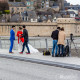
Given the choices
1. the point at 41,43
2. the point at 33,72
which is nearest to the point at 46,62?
the point at 33,72

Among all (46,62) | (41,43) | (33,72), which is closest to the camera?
(33,72)

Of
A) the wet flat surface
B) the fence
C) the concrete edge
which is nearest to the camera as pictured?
the wet flat surface

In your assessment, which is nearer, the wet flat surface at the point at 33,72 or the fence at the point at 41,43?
the wet flat surface at the point at 33,72

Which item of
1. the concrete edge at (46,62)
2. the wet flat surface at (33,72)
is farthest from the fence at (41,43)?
the wet flat surface at (33,72)

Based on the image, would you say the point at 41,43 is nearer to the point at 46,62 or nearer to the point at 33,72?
the point at 46,62

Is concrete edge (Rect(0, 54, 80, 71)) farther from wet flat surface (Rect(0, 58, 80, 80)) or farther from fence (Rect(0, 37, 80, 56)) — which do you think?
fence (Rect(0, 37, 80, 56))

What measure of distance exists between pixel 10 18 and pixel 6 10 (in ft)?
26.3

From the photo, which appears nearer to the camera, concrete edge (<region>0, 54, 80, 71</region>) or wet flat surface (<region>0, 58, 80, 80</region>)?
wet flat surface (<region>0, 58, 80, 80</region>)

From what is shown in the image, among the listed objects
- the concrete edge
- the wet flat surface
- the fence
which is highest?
the fence

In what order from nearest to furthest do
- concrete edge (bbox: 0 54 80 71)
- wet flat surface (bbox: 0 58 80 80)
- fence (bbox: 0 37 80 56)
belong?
1. wet flat surface (bbox: 0 58 80 80)
2. concrete edge (bbox: 0 54 80 71)
3. fence (bbox: 0 37 80 56)

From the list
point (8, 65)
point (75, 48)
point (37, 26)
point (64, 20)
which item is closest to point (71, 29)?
point (64, 20)

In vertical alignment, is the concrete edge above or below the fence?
below

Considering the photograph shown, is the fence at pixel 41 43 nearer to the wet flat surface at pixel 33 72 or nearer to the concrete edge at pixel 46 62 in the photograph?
the concrete edge at pixel 46 62

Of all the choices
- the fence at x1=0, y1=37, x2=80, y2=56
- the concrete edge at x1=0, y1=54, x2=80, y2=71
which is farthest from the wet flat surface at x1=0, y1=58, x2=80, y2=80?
the fence at x1=0, y1=37, x2=80, y2=56
